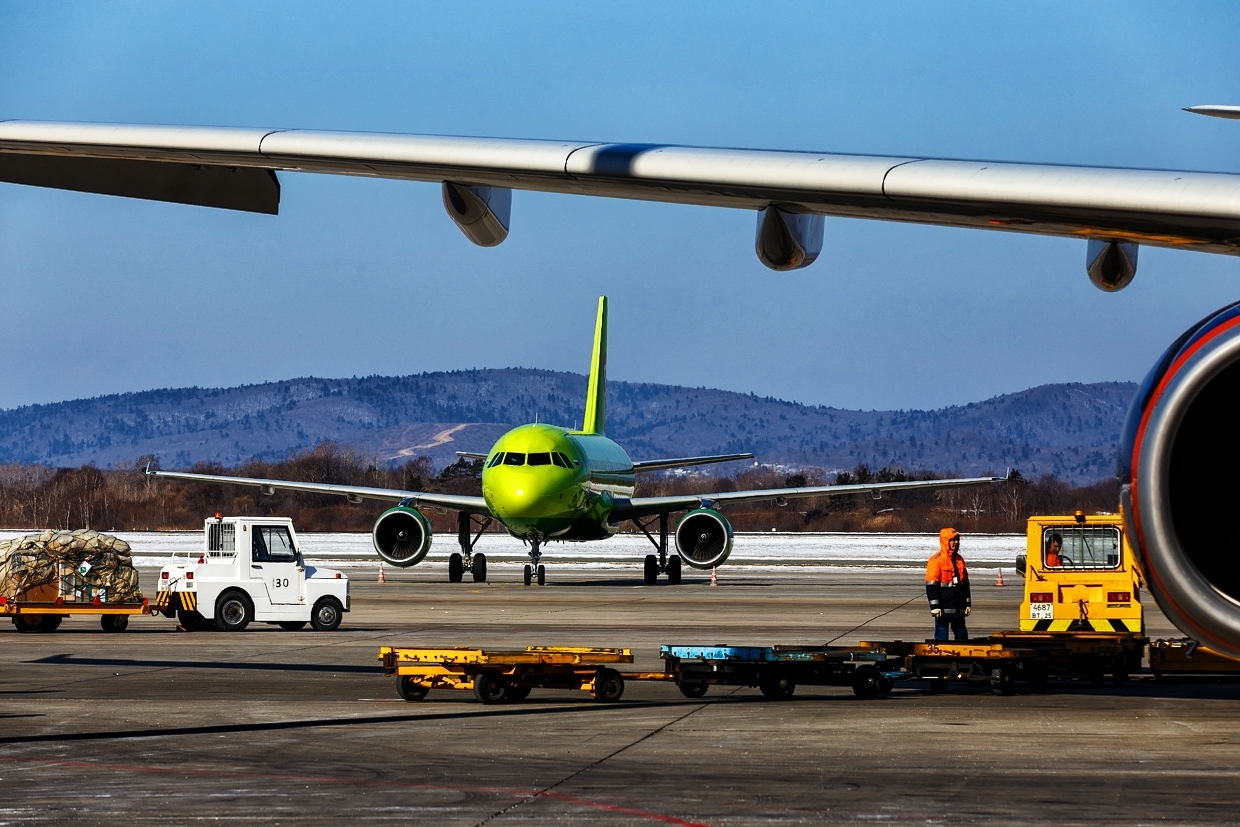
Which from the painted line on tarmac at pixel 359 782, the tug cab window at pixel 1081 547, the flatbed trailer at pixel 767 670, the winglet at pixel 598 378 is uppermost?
the winglet at pixel 598 378

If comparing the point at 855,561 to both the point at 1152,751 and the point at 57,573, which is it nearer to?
the point at 57,573

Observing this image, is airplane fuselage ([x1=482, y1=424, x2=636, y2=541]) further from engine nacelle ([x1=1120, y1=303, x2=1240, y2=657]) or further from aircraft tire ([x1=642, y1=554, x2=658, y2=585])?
engine nacelle ([x1=1120, y1=303, x2=1240, y2=657])

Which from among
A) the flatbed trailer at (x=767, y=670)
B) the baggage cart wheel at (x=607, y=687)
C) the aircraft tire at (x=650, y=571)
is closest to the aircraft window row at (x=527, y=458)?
the aircraft tire at (x=650, y=571)

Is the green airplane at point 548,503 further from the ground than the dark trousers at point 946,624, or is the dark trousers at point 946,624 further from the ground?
the green airplane at point 548,503

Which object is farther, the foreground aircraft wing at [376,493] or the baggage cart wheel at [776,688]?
the foreground aircraft wing at [376,493]

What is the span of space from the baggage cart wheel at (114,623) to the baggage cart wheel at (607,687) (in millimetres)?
10960

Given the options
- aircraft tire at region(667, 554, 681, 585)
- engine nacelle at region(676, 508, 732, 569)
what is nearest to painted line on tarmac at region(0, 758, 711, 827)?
engine nacelle at region(676, 508, 732, 569)

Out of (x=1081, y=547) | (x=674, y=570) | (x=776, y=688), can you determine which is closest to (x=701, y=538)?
(x=674, y=570)

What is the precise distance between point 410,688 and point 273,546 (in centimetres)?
968

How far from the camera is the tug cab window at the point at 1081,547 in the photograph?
58.5 ft

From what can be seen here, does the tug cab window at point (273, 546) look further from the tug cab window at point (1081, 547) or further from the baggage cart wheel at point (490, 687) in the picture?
the tug cab window at point (1081, 547)

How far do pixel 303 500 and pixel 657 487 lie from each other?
49342 mm

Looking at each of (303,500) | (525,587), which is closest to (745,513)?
(303,500)

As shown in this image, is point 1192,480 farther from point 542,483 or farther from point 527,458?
point 527,458
